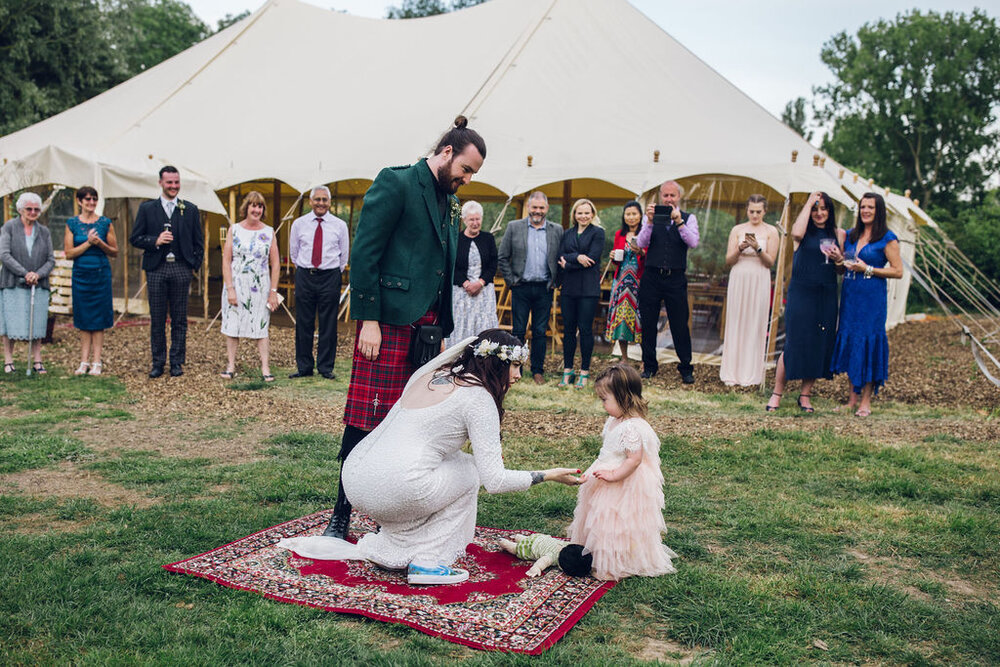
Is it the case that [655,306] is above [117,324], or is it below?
above

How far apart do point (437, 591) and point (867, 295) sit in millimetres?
4891

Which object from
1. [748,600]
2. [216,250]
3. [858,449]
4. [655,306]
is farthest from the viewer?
[216,250]

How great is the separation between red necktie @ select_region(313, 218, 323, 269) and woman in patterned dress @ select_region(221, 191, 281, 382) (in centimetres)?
34

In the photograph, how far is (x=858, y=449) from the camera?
547 cm

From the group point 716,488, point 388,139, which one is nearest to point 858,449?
point 716,488

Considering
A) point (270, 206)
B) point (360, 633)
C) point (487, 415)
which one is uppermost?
point (270, 206)

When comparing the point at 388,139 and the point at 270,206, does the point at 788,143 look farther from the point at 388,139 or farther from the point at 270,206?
the point at 270,206

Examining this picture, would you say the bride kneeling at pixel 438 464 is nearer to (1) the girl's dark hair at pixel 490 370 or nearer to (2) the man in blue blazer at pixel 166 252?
(1) the girl's dark hair at pixel 490 370

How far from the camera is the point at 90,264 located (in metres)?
7.60

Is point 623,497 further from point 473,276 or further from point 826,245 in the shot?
point 473,276

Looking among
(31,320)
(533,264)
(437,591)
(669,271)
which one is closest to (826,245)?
(669,271)

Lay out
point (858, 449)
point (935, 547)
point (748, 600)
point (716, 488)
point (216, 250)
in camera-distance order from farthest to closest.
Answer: point (216, 250), point (858, 449), point (716, 488), point (935, 547), point (748, 600)

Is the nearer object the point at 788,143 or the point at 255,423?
the point at 255,423

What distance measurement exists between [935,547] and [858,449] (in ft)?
5.59
